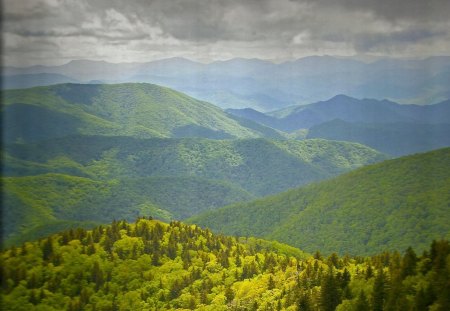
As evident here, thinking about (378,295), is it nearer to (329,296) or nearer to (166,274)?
(329,296)

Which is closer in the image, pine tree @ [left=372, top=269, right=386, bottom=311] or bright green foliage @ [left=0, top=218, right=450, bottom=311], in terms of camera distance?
pine tree @ [left=372, top=269, right=386, bottom=311]

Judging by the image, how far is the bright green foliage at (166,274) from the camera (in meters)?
59.3

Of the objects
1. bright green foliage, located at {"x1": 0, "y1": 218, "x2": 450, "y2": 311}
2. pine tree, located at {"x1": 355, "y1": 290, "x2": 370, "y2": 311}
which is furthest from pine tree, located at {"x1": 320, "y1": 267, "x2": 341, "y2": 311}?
pine tree, located at {"x1": 355, "y1": 290, "x2": 370, "y2": 311}

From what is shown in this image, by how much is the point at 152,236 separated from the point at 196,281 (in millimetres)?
13292

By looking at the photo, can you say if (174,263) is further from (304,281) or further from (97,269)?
(304,281)

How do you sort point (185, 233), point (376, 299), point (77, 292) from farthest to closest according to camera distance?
point (185, 233) → point (77, 292) → point (376, 299)

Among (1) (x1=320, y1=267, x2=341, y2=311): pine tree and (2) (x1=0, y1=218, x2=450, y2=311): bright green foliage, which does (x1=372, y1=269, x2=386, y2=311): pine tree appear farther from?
(1) (x1=320, y1=267, x2=341, y2=311): pine tree

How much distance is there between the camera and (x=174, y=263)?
8519 centimetres

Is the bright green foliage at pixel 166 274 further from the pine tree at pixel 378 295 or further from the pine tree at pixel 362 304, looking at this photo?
the pine tree at pixel 378 295

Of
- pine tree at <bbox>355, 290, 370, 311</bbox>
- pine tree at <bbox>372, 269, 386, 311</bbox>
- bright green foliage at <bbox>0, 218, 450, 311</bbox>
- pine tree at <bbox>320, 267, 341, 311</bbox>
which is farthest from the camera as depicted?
bright green foliage at <bbox>0, 218, 450, 311</bbox>

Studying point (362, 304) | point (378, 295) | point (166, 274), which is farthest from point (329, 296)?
point (166, 274)

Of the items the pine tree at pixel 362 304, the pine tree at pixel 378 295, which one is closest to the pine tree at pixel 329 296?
the pine tree at pixel 362 304

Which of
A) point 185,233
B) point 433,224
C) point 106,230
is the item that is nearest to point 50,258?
point 106,230

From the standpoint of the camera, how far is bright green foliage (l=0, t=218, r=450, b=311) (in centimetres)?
5931
